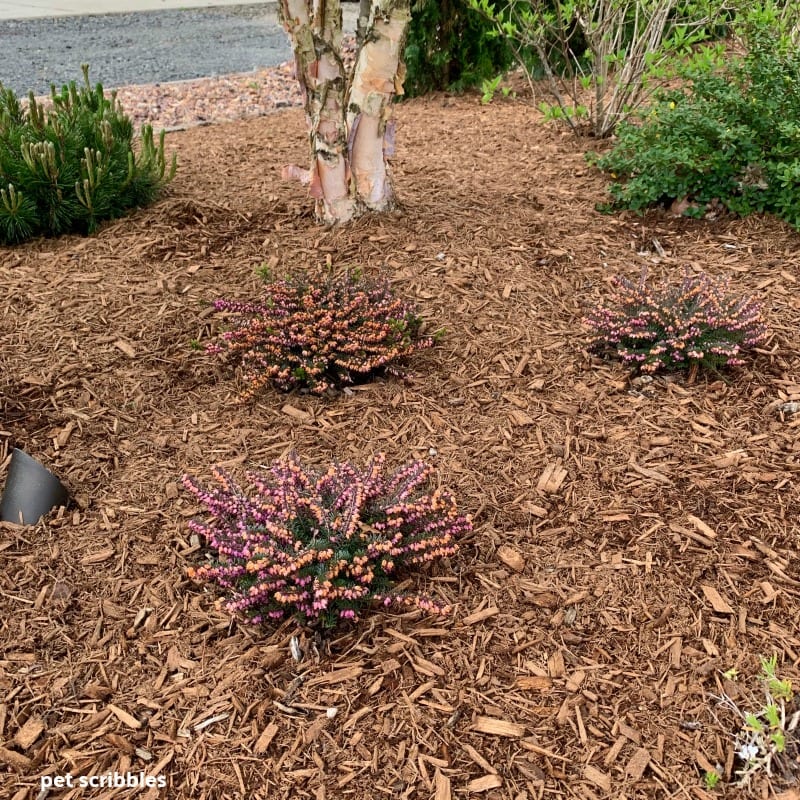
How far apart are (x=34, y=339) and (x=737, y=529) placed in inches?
121

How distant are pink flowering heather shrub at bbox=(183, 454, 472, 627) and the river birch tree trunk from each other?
7.40 feet

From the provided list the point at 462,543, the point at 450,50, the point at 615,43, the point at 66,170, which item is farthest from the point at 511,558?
the point at 450,50

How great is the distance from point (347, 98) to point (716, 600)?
3365 mm

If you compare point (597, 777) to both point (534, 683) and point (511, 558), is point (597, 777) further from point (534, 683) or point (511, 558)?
point (511, 558)

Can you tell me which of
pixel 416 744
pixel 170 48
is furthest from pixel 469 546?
pixel 170 48

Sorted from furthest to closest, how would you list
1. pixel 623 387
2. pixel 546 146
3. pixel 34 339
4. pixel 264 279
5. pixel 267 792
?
pixel 546 146 < pixel 264 279 < pixel 34 339 < pixel 623 387 < pixel 267 792

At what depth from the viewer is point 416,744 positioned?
2010mm

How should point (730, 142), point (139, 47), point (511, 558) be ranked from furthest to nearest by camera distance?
point (139, 47)
point (730, 142)
point (511, 558)

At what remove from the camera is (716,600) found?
239cm

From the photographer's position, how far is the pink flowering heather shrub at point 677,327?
330cm

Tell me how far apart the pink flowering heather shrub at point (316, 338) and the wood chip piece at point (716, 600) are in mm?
1512

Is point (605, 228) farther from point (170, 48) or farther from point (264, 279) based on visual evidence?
point (170, 48)

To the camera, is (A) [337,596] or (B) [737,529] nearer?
(A) [337,596]

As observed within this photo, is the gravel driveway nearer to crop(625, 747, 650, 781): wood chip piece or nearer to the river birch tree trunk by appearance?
the river birch tree trunk
